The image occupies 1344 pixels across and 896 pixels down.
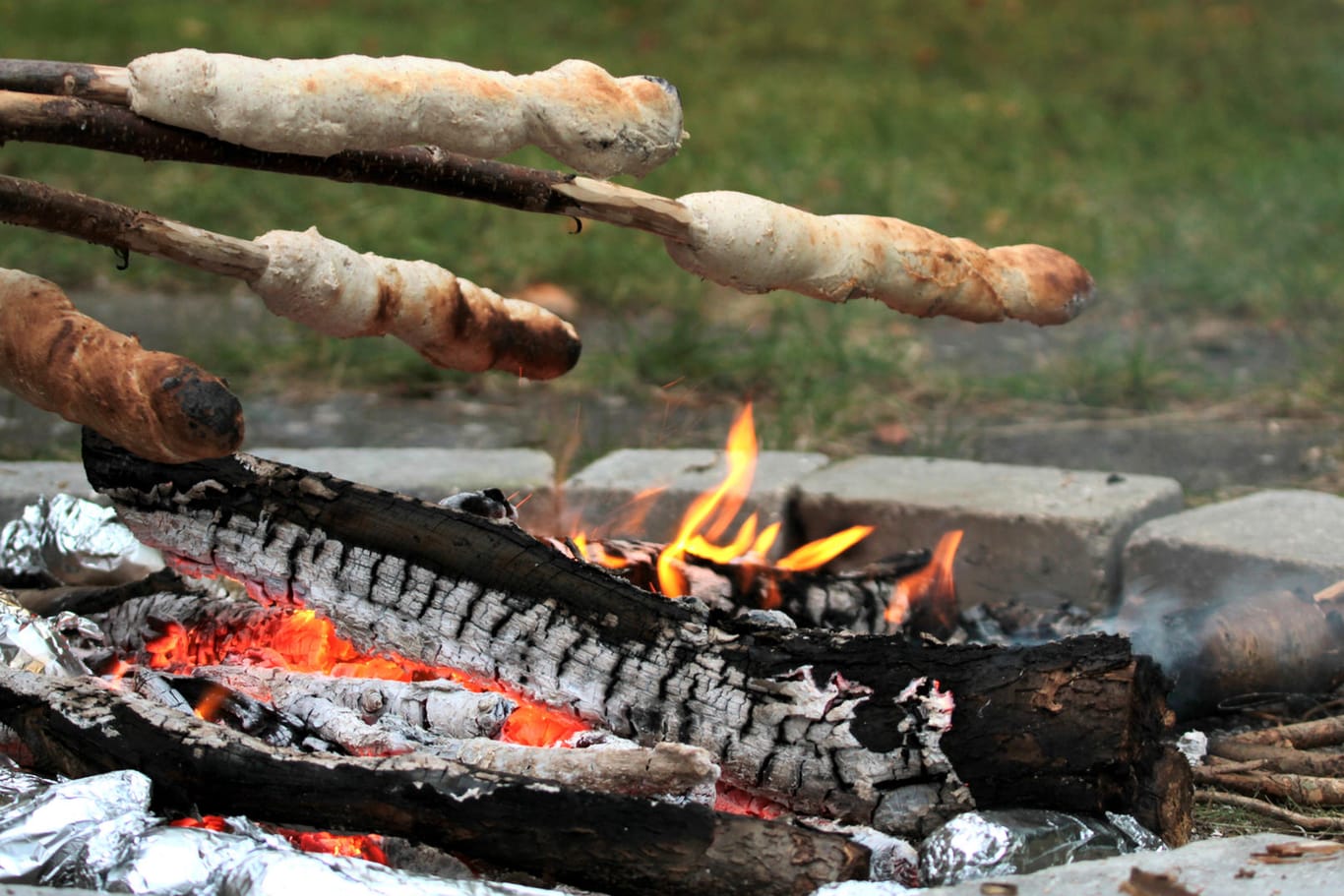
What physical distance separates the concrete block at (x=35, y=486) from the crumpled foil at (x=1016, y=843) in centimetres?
183

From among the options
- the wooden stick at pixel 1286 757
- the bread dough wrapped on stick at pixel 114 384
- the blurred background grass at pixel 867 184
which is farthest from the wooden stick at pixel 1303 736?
the blurred background grass at pixel 867 184

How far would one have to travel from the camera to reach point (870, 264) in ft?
6.53

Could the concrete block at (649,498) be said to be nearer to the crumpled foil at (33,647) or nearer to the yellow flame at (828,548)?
the yellow flame at (828,548)

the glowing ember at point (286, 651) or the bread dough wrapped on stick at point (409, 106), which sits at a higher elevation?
the bread dough wrapped on stick at point (409, 106)

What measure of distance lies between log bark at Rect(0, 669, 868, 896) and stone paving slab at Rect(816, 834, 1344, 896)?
0.08m

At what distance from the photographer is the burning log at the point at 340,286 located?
1712 mm

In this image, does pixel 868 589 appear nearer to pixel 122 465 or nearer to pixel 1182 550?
pixel 1182 550

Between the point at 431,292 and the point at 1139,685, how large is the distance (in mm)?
1057

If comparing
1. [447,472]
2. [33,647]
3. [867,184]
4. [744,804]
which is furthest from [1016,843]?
[867,184]

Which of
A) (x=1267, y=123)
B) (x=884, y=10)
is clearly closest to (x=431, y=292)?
(x=1267, y=123)

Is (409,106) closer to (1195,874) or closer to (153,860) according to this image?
(153,860)

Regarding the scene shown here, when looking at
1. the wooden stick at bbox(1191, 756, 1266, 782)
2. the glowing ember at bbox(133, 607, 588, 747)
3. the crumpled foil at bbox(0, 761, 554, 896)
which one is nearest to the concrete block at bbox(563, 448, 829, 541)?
the glowing ember at bbox(133, 607, 588, 747)

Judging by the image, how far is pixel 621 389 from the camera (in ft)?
15.1

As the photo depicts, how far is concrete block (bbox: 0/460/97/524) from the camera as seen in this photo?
9.52 feet
